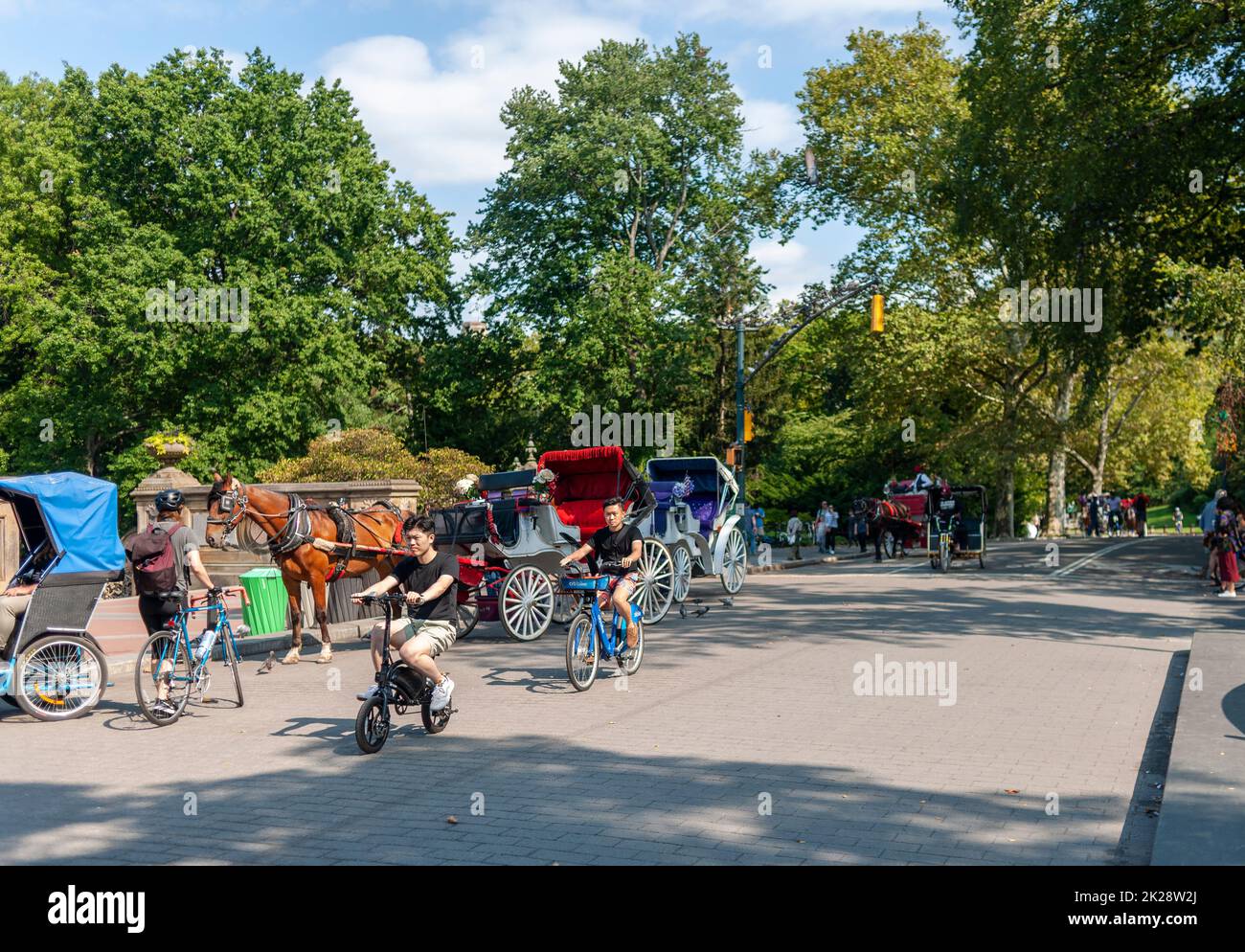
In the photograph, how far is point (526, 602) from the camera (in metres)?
16.5

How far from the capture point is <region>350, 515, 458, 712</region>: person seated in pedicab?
9.27 metres

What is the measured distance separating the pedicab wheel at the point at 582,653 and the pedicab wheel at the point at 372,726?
8.88ft

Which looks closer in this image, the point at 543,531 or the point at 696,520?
the point at 543,531

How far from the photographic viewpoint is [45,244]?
42.2 meters

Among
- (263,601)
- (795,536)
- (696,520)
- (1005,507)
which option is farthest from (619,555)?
(1005,507)

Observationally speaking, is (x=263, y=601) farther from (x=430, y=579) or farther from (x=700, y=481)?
(x=430, y=579)

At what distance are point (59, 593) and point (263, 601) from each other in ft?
21.6

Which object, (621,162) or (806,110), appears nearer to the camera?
(621,162)

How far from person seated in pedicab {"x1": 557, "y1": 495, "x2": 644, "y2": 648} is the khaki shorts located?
266 centimetres

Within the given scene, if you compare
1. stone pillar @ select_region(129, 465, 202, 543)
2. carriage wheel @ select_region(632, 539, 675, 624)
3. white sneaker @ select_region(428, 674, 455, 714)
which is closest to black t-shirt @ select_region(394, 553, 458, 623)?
white sneaker @ select_region(428, 674, 455, 714)

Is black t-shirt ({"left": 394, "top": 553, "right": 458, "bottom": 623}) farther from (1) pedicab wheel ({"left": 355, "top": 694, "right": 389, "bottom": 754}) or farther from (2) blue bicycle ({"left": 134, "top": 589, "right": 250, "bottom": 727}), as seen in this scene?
(2) blue bicycle ({"left": 134, "top": 589, "right": 250, "bottom": 727})

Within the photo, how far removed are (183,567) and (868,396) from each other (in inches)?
1644
